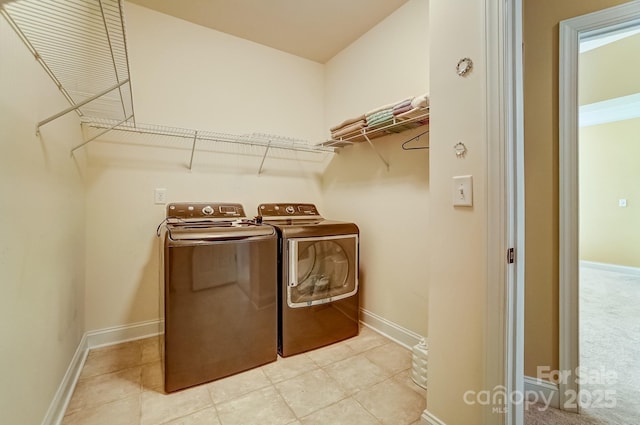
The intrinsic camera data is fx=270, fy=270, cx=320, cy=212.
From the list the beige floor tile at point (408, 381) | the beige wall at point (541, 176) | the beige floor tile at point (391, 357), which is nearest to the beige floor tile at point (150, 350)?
the beige floor tile at point (391, 357)

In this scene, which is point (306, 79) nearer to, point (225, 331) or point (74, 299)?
point (225, 331)

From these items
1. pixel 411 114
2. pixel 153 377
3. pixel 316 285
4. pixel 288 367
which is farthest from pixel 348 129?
pixel 153 377

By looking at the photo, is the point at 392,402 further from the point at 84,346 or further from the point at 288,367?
the point at 84,346

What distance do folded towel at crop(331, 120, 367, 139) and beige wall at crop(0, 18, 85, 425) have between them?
1.77 meters

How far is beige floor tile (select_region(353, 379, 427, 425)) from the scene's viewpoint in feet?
4.38

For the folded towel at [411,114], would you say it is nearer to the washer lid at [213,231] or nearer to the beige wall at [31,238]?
the washer lid at [213,231]

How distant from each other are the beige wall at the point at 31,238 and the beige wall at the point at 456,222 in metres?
1.58

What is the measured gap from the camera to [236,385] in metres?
1.57

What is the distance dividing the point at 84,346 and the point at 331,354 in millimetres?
1710

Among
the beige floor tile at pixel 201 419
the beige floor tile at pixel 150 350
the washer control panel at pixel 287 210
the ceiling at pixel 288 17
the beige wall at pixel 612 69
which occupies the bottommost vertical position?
the beige floor tile at pixel 201 419

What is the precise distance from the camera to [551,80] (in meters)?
1.42

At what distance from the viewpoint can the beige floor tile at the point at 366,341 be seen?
2.02 m

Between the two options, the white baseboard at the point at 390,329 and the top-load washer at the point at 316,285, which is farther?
the white baseboard at the point at 390,329

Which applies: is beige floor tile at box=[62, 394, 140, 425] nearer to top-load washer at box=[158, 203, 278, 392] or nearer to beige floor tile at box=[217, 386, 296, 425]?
top-load washer at box=[158, 203, 278, 392]
